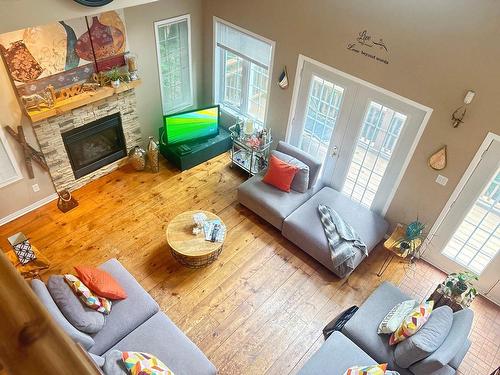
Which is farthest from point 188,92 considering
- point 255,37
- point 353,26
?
point 353,26

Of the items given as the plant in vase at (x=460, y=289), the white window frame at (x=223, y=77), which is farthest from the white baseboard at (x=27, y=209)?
the plant in vase at (x=460, y=289)

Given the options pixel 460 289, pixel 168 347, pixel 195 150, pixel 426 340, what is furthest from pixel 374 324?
pixel 195 150

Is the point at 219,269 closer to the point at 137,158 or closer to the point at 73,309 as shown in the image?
the point at 73,309

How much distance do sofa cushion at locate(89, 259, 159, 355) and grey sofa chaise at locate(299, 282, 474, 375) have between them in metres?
1.66

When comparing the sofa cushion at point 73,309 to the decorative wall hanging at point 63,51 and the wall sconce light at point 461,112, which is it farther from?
the wall sconce light at point 461,112

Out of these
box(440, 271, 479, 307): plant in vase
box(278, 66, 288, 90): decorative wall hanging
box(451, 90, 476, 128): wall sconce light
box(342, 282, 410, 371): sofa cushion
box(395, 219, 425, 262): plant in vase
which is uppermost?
box(451, 90, 476, 128): wall sconce light

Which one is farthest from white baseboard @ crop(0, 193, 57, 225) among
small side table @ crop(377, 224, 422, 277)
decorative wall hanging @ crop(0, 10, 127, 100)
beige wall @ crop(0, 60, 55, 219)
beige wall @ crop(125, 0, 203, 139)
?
small side table @ crop(377, 224, 422, 277)

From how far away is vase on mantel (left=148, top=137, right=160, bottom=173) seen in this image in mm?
6074

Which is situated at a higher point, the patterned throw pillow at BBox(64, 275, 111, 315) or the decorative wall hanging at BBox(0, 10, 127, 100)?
the decorative wall hanging at BBox(0, 10, 127, 100)

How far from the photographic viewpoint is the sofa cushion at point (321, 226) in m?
4.82

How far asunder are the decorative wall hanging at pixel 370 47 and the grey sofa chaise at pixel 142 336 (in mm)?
3637

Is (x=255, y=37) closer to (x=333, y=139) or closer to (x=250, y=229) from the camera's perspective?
(x=333, y=139)

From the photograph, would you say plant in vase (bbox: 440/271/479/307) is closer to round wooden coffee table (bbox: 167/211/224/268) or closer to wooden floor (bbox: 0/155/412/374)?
wooden floor (bbox: 0/155/412/374)

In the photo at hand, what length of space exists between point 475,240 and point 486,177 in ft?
2.88
